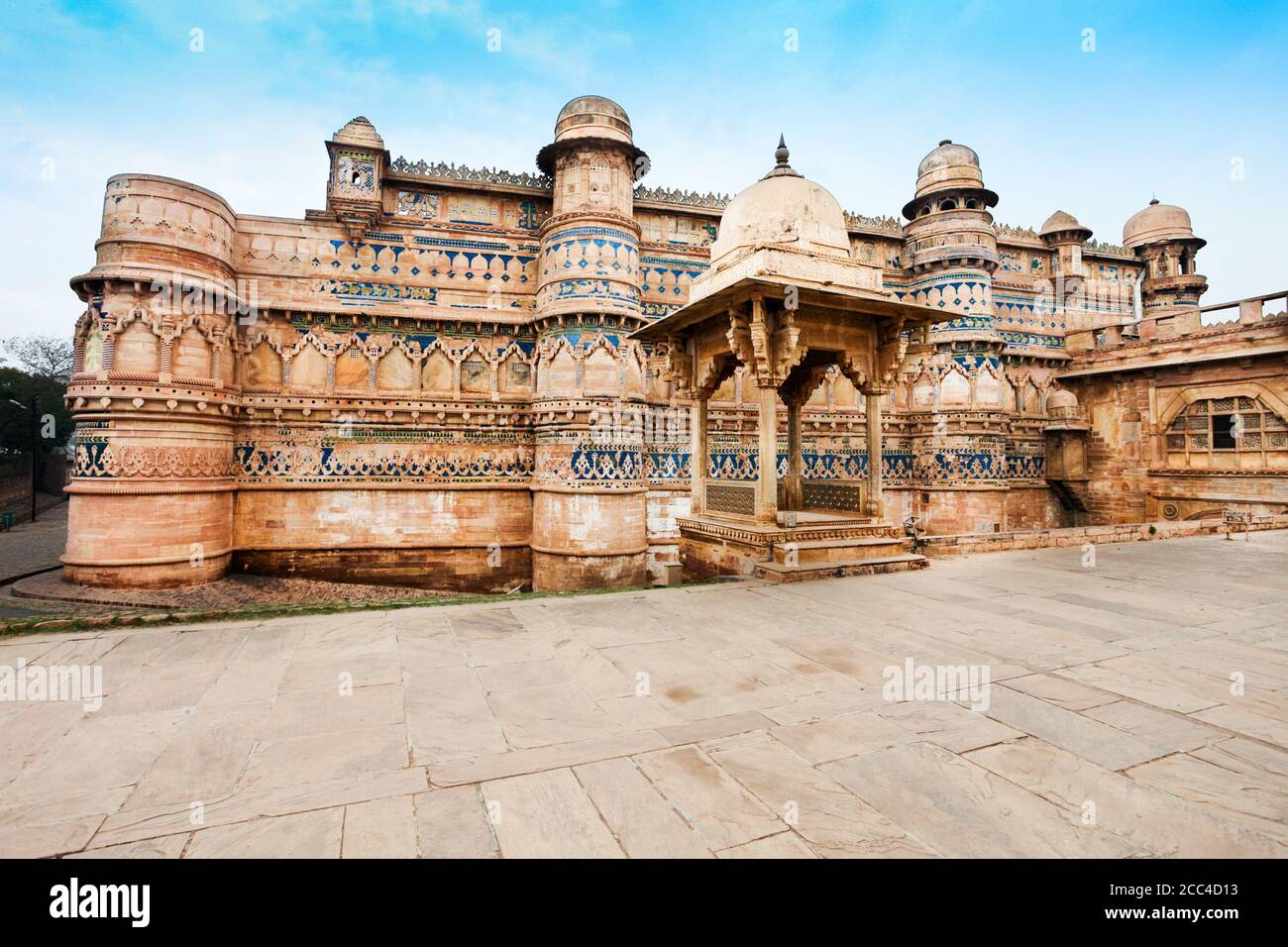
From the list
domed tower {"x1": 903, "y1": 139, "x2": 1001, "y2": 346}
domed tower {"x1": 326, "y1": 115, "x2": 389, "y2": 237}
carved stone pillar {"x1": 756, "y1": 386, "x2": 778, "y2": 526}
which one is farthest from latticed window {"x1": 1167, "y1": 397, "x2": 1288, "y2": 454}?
domed tower {"x1": 326, "y1": 115, "x2": 389, "y2": 237}

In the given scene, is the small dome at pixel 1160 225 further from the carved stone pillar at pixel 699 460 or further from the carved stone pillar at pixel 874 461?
the carved stone pillar at pixel 699 460

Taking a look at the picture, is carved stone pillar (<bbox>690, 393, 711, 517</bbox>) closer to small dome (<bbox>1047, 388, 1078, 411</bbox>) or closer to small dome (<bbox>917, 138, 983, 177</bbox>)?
small dome (<bbox>917, 138, 983, 177</bbox>)

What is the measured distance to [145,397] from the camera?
1196 cm

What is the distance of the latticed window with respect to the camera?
638 inches

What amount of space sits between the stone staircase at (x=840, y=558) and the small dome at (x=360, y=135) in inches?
539

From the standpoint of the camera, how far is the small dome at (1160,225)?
2198 cm

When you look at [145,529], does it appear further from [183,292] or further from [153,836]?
[153,836]

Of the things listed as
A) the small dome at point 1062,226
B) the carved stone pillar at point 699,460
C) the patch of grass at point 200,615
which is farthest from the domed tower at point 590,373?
the small dome at point 1062,226

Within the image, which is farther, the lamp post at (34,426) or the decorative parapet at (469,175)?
the lamp post at (34,426)

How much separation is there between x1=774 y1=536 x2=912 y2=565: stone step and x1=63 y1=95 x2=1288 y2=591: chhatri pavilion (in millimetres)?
53

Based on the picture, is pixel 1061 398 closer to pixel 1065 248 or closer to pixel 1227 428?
pixel 1227 428

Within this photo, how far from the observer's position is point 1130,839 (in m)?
2.36

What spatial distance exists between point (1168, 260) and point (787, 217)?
72.6 feet

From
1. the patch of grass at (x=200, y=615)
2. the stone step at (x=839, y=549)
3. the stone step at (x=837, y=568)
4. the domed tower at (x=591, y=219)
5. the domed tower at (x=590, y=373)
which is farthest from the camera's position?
the domed tower at (x=591, y=219)
